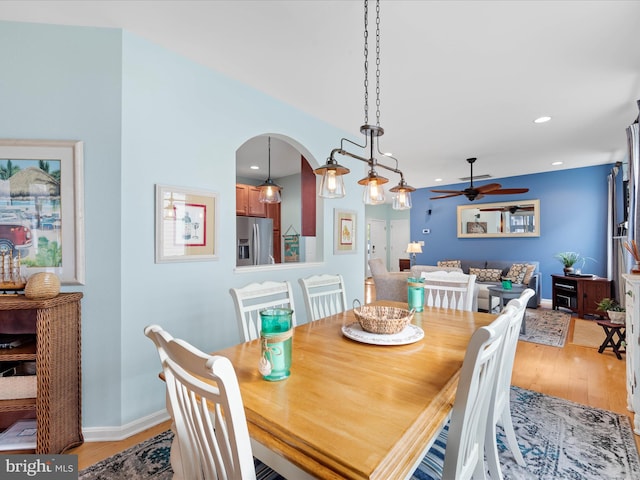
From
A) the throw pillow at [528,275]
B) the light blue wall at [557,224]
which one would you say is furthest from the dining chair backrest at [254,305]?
the light blue wall at [557,224]

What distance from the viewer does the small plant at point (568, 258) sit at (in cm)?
545

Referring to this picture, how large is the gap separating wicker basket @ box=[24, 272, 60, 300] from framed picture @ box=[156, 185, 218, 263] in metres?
0.53

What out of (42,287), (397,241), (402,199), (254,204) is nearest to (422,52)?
(402,199)

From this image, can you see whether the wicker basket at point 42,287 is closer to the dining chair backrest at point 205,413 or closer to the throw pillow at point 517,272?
the dining chair backrest at point 205,413

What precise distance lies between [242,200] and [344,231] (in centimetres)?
258

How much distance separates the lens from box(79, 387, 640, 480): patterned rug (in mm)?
1615

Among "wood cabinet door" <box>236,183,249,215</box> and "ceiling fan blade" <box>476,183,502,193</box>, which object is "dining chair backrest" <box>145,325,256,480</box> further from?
"ceiling fan blade" <box>476,183,502,193</box>

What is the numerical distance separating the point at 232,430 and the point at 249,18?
210 centimetres

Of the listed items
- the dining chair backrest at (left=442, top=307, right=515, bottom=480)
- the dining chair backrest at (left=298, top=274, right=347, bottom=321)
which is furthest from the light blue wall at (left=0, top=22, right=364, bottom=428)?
the dining chair backrest at (left=442, top=307, right=515, bottom=480)

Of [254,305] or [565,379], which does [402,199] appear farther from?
[565,379]

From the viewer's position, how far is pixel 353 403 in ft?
2.99

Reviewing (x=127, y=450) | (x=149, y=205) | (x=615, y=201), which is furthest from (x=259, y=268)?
(x=615, y=201)

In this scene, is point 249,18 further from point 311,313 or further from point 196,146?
point 311,313

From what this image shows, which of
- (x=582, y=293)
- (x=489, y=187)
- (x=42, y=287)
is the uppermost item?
(x=489, y=187)
